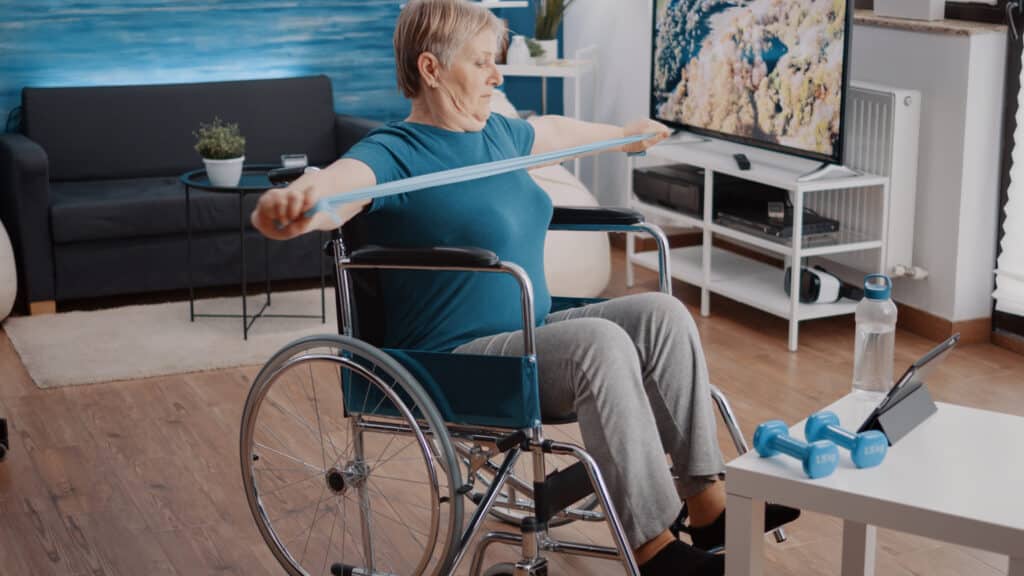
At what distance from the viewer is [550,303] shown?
2.44 meters

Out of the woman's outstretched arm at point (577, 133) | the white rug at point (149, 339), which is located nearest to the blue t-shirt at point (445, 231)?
the woman's outstretched arm at point (577, 133)

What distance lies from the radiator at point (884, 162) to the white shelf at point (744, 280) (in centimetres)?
22

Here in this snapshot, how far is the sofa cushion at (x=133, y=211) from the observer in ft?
14.4

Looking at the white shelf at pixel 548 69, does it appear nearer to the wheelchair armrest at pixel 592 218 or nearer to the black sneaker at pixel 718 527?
the wheelchair armrest at pixel 592 218

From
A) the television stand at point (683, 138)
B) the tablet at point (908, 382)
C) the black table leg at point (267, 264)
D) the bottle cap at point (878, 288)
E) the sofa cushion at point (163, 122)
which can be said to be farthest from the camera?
the sofa cushion at point (163, 122)

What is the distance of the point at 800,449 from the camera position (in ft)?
5.98

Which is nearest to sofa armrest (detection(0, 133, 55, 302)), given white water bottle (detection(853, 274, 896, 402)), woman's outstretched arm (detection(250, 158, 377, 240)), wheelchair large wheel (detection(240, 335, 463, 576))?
wheelchair large wheel (detection(240, 335, 463, 576))

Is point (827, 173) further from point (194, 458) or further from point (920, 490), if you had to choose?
point (920, 490)

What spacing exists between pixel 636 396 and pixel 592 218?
0.50 meters

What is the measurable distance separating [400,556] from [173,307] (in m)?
2.16

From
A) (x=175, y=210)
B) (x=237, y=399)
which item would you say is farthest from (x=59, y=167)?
(x=237, y=399)

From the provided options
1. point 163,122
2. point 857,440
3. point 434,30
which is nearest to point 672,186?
point 163,122

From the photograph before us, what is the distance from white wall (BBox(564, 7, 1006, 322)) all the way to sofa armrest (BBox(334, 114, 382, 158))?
1851 millimetres

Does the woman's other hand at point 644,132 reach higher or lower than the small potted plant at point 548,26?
lower
